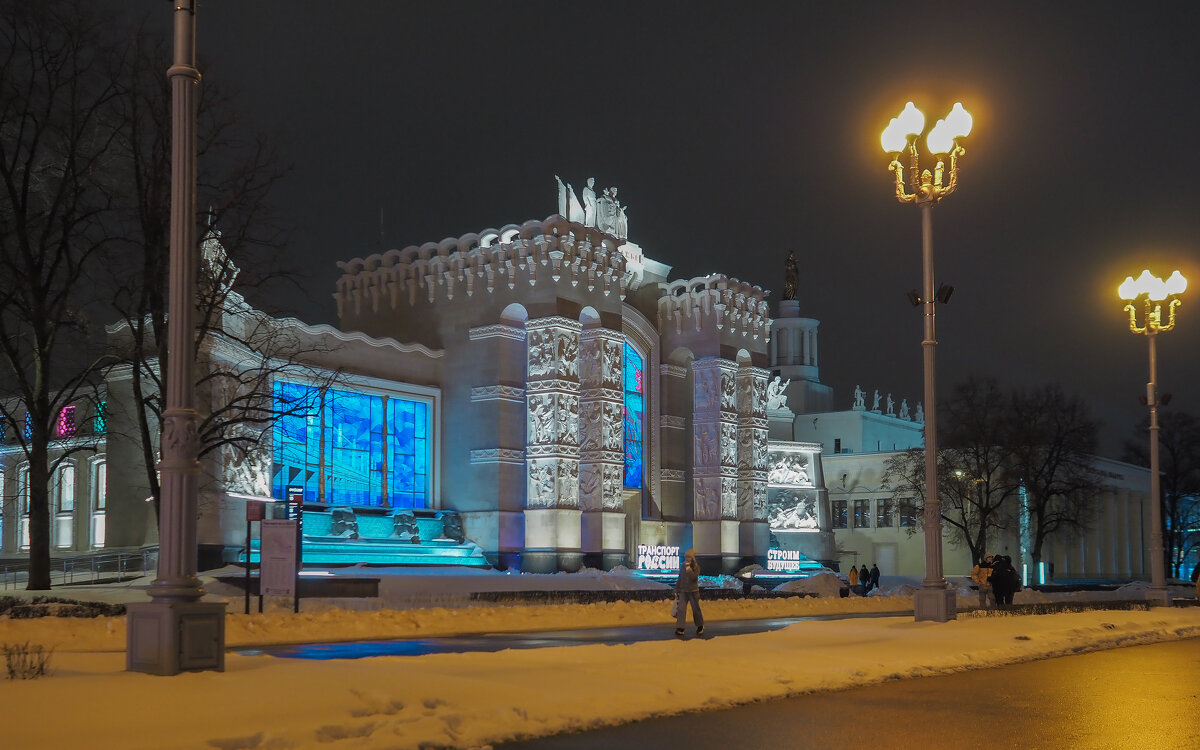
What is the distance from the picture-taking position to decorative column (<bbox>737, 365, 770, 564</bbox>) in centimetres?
6347

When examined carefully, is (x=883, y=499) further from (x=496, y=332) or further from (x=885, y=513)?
(x=496, y=332)

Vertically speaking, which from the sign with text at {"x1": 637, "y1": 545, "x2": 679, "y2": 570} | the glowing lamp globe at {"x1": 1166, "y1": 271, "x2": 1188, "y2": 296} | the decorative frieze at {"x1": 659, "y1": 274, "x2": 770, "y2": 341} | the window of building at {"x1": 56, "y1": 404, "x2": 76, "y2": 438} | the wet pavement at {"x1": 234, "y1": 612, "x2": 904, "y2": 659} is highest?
the decorative frieze at {"x1": 659, "y1": 274, "x2": 770, "y2": 341}

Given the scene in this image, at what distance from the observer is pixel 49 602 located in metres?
24.1

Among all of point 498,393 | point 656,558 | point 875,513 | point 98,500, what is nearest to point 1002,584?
point 498,393

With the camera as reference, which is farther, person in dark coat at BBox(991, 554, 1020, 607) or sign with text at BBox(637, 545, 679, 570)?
sign with text at BBox(637, 545, 679, 570)

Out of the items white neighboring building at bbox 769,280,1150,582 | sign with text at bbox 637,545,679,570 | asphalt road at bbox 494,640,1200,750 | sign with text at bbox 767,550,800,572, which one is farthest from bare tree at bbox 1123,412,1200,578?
asphalt road at bbox 494,640,1200,750

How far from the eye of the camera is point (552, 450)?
167ft

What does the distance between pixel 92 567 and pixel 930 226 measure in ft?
87.2

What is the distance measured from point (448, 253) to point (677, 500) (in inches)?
665

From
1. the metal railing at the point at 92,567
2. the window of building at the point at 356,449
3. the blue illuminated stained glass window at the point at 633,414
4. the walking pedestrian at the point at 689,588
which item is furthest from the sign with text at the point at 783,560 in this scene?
the walking pedestrian at the point at 689,588

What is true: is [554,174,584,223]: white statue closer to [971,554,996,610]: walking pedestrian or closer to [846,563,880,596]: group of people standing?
[846,563,880,596]: group of people standing

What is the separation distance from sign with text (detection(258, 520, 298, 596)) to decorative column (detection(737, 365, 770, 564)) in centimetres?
4073

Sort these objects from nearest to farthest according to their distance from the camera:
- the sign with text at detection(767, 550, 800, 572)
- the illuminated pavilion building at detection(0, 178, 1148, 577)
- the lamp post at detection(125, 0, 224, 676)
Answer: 1. the lamp post at detection(125, 0, 224, 676)
2. the illuminated pavilion building at detection(0, 178, 1148, 577)
3. the sign with text at detection(767, 550, 800, 572)

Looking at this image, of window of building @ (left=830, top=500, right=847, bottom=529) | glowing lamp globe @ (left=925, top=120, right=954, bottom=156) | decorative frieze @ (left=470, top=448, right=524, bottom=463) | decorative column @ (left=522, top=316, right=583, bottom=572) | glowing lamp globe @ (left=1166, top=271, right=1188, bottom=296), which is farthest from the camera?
window of building @ (left=830, top=500, right=847, bottom=529)
